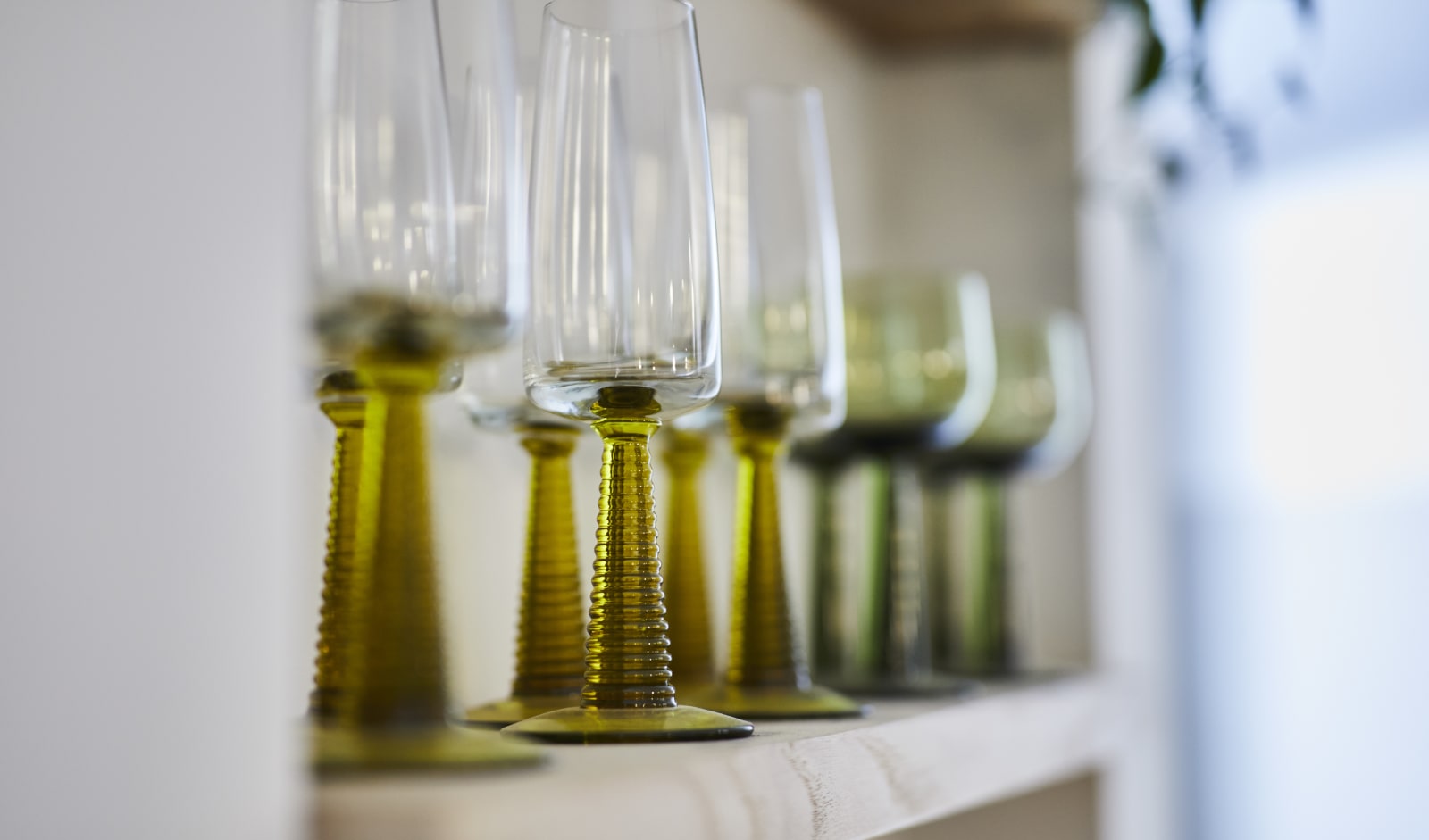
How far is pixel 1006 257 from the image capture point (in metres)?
1.34

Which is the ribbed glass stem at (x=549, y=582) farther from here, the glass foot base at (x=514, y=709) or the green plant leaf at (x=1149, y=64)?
the green plant leaf at (x=1149, y=64)

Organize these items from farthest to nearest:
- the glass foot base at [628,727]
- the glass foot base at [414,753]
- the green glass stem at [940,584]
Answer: the green glass stem at [940,584] < the glass foot base at [628,727] < the glass foot base at [414,753]

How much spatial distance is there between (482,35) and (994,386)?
73cm

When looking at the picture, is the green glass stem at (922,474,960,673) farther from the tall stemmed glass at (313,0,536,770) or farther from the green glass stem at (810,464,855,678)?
the tall stemmed glass at (313,0,536,770)

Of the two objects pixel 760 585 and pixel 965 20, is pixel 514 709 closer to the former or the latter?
pixel 760 585

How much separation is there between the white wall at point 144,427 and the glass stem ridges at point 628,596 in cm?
22

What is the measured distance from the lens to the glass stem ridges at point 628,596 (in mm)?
541

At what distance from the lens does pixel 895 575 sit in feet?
3.14

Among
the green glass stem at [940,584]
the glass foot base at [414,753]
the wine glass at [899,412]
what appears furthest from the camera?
the green glass stem at [940,584]

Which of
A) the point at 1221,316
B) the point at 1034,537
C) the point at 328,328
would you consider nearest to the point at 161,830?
the point at 328,328

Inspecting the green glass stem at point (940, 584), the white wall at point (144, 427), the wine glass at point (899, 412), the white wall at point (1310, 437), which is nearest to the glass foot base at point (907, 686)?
the wine glass at point (899, 412)

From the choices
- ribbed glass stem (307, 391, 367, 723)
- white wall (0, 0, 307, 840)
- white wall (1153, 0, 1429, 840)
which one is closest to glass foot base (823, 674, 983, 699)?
ribbed glass stem (307, 391, 367, 723)

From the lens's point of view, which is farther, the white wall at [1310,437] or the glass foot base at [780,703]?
the white wall at [1310,437]

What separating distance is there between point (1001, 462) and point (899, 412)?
0.71 ft
